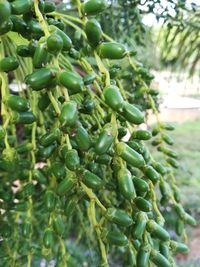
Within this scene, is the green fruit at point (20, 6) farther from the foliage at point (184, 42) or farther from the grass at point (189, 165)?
the grass at point (189, 165)

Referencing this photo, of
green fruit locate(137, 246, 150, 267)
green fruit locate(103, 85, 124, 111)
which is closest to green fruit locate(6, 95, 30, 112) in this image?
green fruit locate(103, 85, 124, 111)

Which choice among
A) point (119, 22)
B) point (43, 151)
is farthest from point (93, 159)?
point (119, 22)

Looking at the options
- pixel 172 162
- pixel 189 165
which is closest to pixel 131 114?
pixel 172 162

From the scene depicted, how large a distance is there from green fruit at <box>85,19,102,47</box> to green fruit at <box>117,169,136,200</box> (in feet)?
0.45

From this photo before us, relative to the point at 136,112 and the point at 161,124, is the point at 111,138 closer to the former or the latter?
the point at 136,112

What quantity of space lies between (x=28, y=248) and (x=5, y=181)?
31 centimetres

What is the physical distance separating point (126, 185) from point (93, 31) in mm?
159

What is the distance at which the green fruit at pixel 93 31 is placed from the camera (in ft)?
1.53

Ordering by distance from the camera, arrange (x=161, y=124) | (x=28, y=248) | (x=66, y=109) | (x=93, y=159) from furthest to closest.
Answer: (x=161, y=124) < (x=28, y=248) < (x=93, y=159) < (x=66, y=109)

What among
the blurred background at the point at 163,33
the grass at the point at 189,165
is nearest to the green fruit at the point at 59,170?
the blurred background at the point at 163,33

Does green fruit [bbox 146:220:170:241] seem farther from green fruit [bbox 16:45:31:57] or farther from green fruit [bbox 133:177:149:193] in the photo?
green fruit [bbox 16:45:31:57]

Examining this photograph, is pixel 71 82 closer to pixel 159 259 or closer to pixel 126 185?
pixel 126 185

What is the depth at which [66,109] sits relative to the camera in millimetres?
434

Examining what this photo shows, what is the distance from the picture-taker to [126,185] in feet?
1.51
